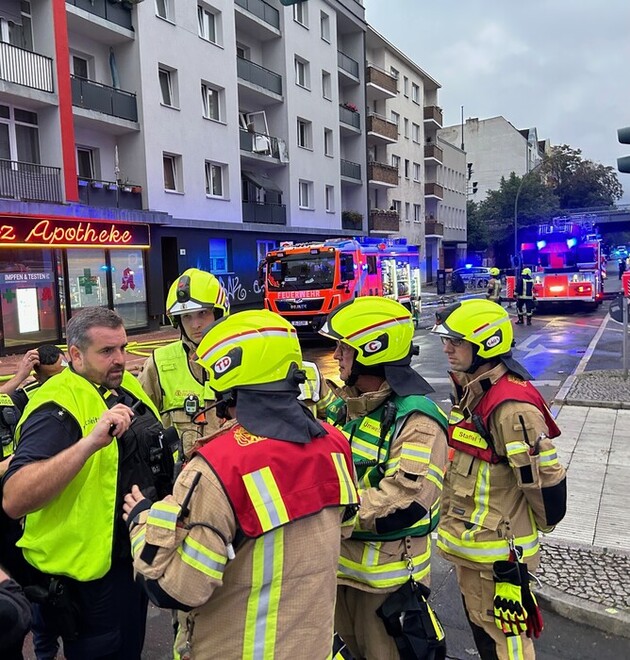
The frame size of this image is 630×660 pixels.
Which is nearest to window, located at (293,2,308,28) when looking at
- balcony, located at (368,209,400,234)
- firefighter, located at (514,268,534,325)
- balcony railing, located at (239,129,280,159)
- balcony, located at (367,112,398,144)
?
balcony railing, located at (239,129,280,159)

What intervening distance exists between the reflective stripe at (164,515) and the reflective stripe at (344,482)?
48 cm

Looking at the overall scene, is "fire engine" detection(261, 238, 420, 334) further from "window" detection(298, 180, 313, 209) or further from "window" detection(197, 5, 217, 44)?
"window" detection(298, 180, 313, 209)

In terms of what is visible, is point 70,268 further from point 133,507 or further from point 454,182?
point 454,182

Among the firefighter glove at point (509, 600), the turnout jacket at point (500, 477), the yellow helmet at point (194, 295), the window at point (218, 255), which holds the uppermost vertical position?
Answer: the window at point (218, 255)

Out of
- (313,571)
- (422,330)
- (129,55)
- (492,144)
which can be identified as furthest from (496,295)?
(492,144)

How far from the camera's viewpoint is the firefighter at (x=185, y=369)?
312 cm

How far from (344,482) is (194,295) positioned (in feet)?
5.91

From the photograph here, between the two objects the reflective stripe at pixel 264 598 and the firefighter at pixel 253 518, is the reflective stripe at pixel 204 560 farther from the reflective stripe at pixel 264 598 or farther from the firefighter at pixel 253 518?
the reflective stripe at pixel 264 598

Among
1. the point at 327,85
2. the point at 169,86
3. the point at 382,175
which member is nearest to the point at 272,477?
the point at 169,86

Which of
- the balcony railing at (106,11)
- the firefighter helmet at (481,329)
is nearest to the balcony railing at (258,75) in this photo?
the balcony railing at (106,11)

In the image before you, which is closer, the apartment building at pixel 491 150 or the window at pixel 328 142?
the window at pixel 328 142

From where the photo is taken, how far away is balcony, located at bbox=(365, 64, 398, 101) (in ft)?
112

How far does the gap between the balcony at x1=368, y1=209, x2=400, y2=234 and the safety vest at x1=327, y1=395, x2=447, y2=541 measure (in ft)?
106

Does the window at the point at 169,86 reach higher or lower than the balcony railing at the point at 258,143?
higher
